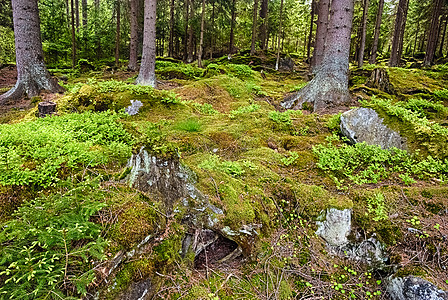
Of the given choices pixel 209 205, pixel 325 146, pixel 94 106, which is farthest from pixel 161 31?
pixel 209 205

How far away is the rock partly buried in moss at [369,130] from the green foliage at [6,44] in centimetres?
2007

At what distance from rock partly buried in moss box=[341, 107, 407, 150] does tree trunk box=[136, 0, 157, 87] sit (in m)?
7.44

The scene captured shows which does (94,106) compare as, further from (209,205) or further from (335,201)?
(335,201)

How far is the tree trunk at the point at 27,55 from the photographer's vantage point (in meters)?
8.13

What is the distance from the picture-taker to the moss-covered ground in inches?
100

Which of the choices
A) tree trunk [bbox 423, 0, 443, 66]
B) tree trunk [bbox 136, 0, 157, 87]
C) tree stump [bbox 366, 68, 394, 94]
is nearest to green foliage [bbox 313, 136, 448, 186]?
tree stump [bbox 366, 68, 394, 94]

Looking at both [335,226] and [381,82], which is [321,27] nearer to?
[381,82]

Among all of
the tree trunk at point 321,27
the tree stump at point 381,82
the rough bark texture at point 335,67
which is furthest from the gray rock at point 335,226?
the tree trunk at point 321,27

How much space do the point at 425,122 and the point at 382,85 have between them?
5.23m

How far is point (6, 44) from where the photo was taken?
16.4 meters

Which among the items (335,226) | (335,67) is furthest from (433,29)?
(335,226)

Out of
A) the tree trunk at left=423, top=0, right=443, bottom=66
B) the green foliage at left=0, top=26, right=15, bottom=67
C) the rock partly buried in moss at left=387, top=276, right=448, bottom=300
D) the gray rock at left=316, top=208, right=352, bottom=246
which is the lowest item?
the rock partly buried in moss at left=387, top=276, right=448, bottom=300

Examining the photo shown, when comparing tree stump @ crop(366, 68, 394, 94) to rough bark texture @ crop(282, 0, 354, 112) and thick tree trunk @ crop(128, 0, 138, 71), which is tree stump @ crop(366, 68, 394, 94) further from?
thick tree trunk @ crop(128, 0, 138, 71)

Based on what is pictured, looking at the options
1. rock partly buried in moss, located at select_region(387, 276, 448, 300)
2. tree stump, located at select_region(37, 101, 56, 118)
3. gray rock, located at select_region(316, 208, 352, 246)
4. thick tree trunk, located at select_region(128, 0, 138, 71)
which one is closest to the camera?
rock partly buried in moss, located at select_region(387, 276, 448, 300)
